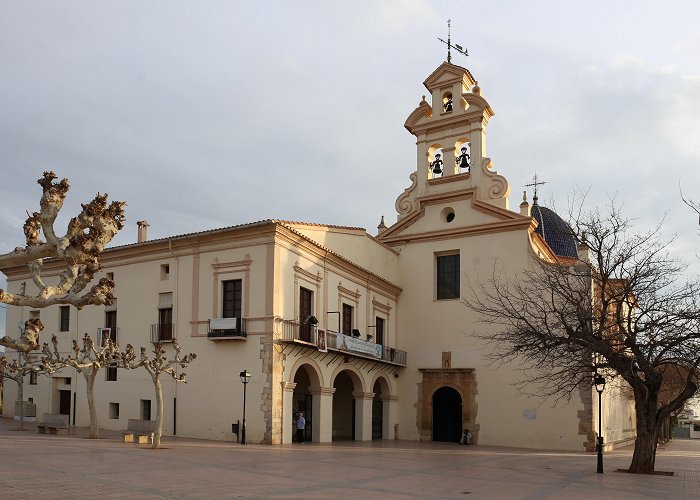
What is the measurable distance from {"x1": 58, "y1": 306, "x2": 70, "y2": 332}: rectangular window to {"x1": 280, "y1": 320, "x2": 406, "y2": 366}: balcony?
1131 cm

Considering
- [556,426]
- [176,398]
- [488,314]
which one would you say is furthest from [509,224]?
[176,398]

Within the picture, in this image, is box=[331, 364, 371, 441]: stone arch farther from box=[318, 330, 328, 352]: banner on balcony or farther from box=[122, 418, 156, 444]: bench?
box=[122, 418, 156, 444]: bench

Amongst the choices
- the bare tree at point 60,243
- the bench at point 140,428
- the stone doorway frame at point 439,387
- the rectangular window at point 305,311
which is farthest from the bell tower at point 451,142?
the bare tree at point 60,243

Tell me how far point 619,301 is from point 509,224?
13504 millimetres

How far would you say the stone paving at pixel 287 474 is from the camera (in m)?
13.3

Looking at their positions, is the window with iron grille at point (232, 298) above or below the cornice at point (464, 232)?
below

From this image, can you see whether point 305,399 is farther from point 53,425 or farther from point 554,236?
point 554,236

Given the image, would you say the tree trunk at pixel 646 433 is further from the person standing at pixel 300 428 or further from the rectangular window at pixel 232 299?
the rectangular window at pixel 232 299

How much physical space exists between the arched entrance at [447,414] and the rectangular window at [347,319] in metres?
6.15

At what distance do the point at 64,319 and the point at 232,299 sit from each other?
31.4ft

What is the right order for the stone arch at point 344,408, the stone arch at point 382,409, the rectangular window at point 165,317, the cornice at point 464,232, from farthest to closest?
the stone arch at point 382,409 → the stone arch at point 344,408 → the cornice at point 464,232 → the rectangular window at point 165,317

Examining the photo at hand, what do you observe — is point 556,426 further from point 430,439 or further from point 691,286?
point 691,286

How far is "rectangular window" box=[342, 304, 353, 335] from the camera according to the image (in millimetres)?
30519

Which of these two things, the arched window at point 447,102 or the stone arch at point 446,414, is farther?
the arched window at point 447,102
